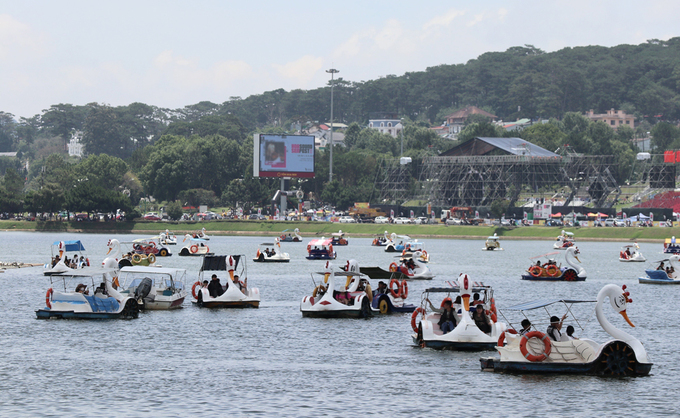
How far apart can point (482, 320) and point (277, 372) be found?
1067 cm

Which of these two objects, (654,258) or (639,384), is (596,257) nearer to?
(654,258)

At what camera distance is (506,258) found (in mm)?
124750

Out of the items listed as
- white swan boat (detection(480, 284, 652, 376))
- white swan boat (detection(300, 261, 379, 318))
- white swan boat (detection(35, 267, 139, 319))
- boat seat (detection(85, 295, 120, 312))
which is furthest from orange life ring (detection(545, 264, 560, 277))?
white swan boat (detection(480, 284, 652, 376))

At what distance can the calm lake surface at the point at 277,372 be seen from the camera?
32406 mm

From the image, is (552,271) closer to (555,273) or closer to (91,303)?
(555,273)

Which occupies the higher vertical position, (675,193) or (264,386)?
(675,193)

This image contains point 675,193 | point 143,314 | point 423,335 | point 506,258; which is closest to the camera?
point 423,335

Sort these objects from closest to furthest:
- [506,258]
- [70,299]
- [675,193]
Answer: [70,299]
[506,258]
[675,193]

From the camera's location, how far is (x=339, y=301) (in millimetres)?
54250

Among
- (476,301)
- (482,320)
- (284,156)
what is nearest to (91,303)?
(476,301)

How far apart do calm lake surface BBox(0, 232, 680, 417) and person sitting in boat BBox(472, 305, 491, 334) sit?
1694 millimetres

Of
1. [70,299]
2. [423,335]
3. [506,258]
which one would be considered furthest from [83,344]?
[506,258]

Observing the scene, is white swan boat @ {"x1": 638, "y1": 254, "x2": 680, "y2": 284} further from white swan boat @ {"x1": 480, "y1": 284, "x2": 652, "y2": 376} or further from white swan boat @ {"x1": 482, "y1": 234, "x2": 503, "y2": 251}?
white swan boat @ {"x1": 482, "y1": 234, "x2": 503, "y2": 251}

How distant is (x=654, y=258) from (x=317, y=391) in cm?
10249
